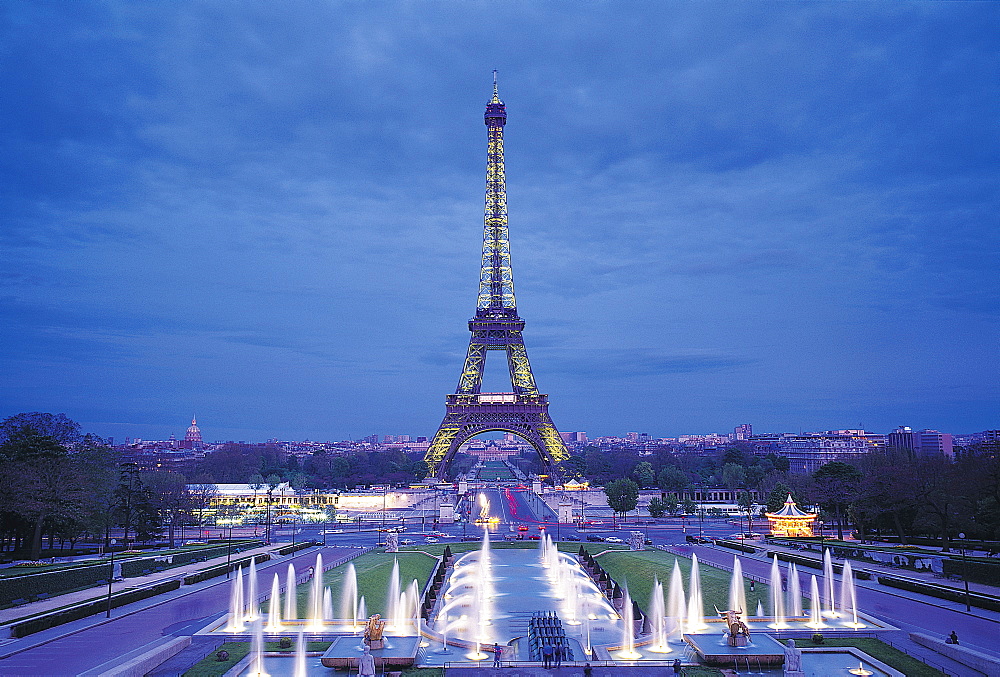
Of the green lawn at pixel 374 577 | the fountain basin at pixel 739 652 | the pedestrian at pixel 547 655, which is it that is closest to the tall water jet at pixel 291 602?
the green lawn at pixel 374 577

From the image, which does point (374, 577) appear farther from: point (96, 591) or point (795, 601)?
point (795, 601)

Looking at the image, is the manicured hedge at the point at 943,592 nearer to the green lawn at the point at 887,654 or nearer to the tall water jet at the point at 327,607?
the green lawn at the point at 887,654

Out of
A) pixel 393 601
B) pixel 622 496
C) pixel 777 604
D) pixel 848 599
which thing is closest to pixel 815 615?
pixel 777 604

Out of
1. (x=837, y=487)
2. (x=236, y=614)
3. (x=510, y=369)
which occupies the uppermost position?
(x=510, y=369)

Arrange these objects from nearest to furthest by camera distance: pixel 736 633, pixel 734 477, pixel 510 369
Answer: pixel 736 633 → pixel 510 369 → pixel 734 477

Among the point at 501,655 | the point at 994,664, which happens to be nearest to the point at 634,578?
the point at 501,655

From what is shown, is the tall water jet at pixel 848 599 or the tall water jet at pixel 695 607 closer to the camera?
the tall water jet at pixel 695 607

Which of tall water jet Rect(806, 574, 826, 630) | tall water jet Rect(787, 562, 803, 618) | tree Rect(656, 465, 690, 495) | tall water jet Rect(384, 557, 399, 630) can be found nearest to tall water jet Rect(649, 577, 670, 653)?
tall water jet Rect(806, 574, 826, 630)
